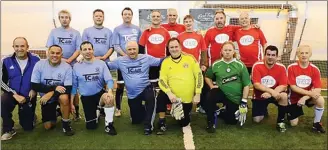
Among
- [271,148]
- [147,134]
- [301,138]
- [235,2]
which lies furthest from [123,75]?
[235,2]

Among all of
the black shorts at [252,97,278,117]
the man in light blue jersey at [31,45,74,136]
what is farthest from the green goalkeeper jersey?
the man in light blue jersey at [31,45,74,136]

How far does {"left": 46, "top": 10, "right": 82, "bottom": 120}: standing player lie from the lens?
4598mm

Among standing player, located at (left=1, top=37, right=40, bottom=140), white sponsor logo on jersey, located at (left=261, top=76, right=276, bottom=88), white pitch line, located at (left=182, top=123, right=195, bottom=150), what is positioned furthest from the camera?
white sponsor logo on jersey, located at (left=261, top=76, right=276, bottom=88)

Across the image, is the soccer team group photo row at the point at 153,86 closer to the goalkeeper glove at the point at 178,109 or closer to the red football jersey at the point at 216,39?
the goalkeeper glove at the point at 178,109

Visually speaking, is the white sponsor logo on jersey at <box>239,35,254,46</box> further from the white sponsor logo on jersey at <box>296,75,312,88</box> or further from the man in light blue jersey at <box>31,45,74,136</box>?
the man in light blue jersey at <box>31,45,74,136</box>

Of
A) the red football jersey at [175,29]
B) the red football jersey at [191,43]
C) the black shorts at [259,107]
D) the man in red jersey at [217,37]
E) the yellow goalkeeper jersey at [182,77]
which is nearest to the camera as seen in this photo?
the yellow goalkeeper jersey at [182,77]

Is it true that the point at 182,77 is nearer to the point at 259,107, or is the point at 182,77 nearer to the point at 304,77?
the point at 259,107

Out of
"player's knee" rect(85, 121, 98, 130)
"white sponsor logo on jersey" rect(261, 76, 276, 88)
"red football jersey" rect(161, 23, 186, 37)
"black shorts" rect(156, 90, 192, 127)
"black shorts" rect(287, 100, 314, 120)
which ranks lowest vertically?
"player's knee" rect(85, 121, 98, 130)

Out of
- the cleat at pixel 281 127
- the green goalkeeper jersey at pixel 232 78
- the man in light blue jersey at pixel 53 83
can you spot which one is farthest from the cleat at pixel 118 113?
the cleat at pixel 281 127

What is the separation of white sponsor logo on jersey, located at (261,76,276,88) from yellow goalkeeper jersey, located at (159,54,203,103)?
0.91 m

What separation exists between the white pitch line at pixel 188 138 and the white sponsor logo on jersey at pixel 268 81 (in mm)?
1201

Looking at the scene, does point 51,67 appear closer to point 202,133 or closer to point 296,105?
point 202,133

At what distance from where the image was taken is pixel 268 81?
13.8ft

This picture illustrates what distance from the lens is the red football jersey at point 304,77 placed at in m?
4.11
